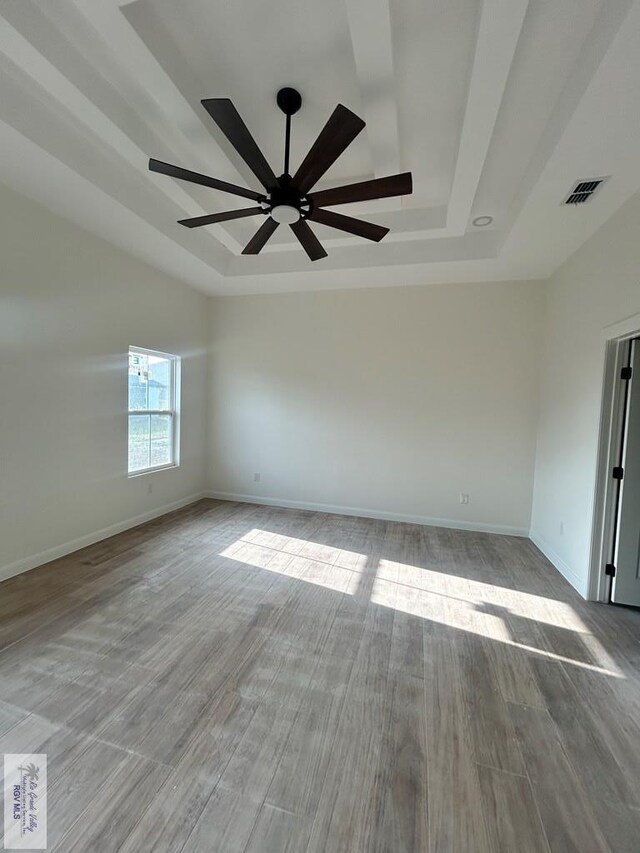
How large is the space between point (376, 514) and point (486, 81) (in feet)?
13.5

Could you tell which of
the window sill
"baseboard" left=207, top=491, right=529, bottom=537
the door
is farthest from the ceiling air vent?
the window sill

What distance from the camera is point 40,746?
1494 millimetres

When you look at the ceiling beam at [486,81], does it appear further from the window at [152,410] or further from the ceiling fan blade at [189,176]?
the window at [152,410]

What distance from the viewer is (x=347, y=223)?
2.42m

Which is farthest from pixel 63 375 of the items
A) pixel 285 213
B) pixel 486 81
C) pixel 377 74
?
pixel 486 81

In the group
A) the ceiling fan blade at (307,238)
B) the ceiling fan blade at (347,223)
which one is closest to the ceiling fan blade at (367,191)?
the ceiling fan blade at (347,223)

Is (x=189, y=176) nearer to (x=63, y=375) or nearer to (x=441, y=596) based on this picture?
(x=63, y=375)

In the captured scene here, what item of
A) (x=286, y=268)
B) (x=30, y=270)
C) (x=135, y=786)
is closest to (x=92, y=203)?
(x=30, y=270)

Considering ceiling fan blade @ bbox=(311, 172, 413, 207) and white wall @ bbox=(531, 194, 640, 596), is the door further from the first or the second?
ceiling fan blade @ bbox=(311, 172, 413, 207)

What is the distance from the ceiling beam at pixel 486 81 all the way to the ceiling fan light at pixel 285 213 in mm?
1105

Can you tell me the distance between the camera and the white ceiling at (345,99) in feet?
5.56

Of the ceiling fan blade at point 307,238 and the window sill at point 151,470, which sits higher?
the ceiling fan blade at point 307,238

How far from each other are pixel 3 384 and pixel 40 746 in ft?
7.99

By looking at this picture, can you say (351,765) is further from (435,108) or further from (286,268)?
(286,268)
